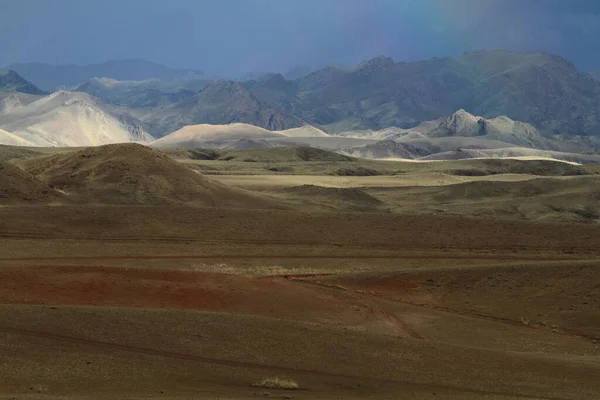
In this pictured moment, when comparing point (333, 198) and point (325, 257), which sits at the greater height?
point (333, 198)

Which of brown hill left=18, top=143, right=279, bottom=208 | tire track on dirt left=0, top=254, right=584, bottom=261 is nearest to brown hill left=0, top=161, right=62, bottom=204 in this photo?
brown hill left=18, top=143, right=279, bottom=208

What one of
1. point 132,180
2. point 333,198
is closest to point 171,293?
point 132,180

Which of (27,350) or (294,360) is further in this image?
(294,360)

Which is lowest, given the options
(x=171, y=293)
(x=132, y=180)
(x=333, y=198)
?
(x=171, y=293)

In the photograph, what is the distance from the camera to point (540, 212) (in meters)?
81.5

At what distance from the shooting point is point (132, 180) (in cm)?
6888

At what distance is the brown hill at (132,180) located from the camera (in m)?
66.5

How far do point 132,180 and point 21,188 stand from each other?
34.4 ft

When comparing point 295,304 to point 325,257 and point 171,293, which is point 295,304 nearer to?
point 171,293

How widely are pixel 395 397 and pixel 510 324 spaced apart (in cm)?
1478

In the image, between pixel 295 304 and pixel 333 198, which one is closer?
pixel 295 304

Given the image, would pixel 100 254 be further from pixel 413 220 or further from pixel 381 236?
pixel 413 220

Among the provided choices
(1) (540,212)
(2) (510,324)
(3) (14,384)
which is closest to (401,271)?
(2) (510,324)

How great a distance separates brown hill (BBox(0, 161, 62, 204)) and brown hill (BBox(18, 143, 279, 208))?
252 centimetres
